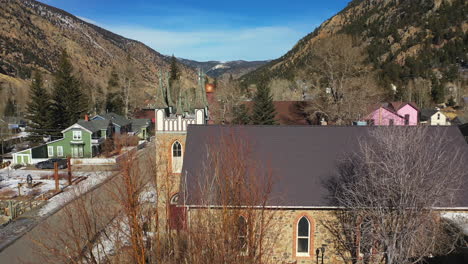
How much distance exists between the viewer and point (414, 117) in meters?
52.8

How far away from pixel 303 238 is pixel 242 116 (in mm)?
34049

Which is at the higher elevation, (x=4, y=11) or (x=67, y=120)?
(x=4, y=11)

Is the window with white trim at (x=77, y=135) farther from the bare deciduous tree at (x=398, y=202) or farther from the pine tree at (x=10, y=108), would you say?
the pine tree at (x=10, y=108)

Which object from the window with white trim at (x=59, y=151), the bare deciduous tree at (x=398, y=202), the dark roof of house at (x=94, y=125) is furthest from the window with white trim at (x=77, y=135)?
the bare deciduous tree at (x=398, y=202)

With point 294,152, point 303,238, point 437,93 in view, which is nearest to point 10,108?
point 294,152

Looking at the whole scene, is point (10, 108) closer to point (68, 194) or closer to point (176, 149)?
point (68, 194)

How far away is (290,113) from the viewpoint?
153ft

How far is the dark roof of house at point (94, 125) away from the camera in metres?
45.1

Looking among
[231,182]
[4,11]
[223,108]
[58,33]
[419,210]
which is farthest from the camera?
[58,33]

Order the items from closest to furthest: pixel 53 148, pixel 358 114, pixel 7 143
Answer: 1. pixel 358 114
2. pixel 53 148
3. pixel 7 143

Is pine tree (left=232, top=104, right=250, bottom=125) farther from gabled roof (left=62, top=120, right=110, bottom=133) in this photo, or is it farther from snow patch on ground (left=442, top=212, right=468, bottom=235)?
snow patch on ground (left=442, top=212, right=468, bottom=235)

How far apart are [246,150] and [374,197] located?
509cm

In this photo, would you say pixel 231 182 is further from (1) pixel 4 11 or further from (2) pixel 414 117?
(1) pixel 4 11

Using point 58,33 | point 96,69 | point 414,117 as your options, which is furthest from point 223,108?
point 58,33
